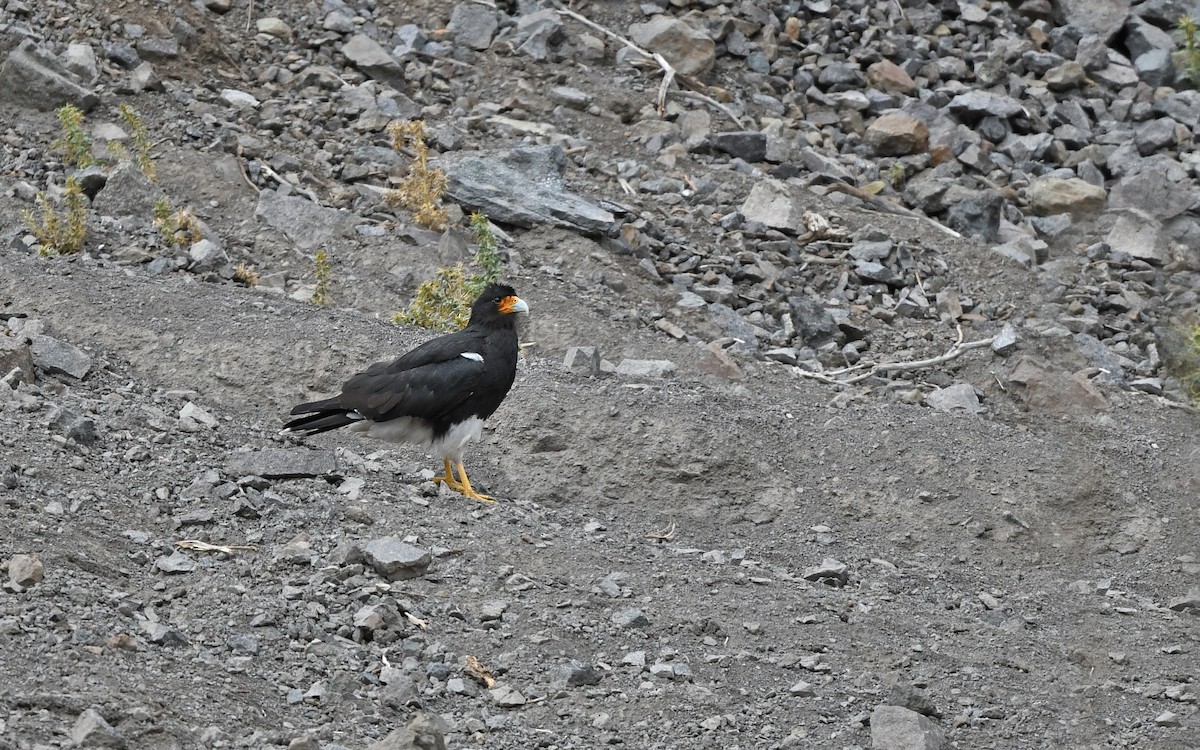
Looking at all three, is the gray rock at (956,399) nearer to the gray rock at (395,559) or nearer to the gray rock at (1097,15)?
the gray rock at (395,559)

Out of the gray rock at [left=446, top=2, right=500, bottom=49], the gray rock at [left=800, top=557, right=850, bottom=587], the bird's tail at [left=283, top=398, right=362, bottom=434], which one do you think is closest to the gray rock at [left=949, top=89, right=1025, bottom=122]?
the gray rock at [left=446, top=2, right=500, bottom=49]

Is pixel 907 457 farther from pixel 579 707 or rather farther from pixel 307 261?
pixel 307 261

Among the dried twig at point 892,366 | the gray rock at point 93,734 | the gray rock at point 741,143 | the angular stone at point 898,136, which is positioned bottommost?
the dried twig at point 892,366

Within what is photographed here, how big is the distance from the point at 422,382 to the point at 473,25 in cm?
749

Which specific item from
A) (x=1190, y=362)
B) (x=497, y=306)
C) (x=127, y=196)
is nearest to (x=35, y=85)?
(x=127, y=196)

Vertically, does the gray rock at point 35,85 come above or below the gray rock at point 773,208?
above

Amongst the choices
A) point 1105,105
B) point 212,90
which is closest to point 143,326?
point 212,90

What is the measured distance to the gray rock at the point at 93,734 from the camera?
189 inches

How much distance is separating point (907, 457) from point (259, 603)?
4.40m

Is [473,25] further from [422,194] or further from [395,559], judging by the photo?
[395,559]

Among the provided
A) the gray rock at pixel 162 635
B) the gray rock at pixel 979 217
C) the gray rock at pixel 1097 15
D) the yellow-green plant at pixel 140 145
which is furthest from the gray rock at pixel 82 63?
the gray rock at pixel 1097 15

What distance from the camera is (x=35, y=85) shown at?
40.1ft

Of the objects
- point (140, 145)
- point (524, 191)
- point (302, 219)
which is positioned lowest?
point (524, 191)

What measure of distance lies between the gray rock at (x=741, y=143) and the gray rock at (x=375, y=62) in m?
2.99
